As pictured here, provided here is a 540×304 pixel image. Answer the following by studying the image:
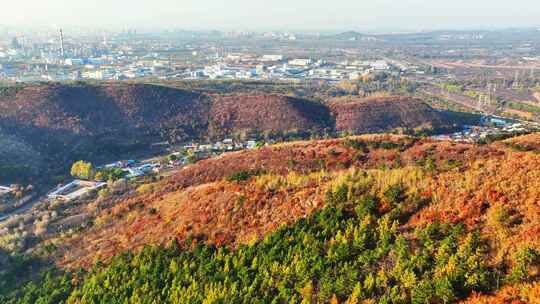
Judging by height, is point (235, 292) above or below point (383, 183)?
below

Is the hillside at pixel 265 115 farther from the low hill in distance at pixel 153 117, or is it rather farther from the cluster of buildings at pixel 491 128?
the cluster of buildings at pixel 491 128

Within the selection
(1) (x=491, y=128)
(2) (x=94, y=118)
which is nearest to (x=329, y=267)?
(2) (x=94, y=118)

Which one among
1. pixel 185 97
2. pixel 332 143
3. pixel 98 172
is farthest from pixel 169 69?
pixel 332 143

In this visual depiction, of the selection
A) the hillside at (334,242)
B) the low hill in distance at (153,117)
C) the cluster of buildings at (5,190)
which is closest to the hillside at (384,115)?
the low hill in distance at (153,117)

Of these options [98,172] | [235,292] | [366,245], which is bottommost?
[98,172]

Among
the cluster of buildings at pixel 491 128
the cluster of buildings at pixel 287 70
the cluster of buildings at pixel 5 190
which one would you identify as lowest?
the cluster of buildings at pixel 5 190

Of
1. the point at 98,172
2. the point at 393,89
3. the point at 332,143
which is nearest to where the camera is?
the point at 332,143

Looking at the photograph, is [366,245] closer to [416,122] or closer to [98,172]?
[98,172]
